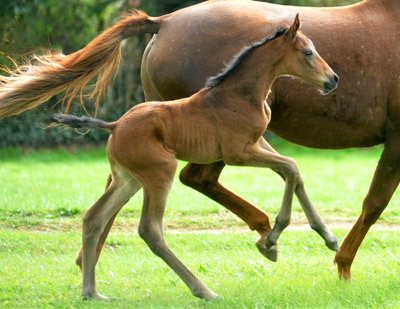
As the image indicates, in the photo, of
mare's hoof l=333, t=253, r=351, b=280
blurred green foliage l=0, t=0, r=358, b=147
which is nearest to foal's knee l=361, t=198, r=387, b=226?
mare's hoof l=333, t=253, r=351, b=280

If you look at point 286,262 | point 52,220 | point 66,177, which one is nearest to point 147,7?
point 66,177

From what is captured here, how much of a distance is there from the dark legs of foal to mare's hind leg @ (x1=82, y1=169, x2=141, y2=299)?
1852 mm

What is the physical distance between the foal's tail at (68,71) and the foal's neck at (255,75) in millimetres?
1206

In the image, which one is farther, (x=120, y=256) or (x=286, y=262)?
(x=120, y=256)

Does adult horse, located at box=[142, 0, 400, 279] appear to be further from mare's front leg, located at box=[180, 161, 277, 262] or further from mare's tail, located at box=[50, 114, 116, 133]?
mare's tail, located at box=[50, 114, 116, 133]

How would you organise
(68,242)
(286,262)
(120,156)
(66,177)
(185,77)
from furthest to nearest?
1. (66,177)
2. (68,242)
3. (286,262)
4. (185,77)
5. (120,156)

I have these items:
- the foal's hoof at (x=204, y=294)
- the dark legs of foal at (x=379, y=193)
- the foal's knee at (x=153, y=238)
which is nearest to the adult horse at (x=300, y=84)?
the dark legs of foal at (x=379, y=193)

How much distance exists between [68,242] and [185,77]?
2405 millimetres

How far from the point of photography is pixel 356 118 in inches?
224

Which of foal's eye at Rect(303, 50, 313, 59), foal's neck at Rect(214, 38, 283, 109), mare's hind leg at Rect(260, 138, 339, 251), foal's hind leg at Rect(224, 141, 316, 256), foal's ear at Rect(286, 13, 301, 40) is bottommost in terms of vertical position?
mare's hind leg at Rect(260, 138, 339, 251)

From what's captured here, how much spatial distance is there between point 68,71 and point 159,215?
1.55 m

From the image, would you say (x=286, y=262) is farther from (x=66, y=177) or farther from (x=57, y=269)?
(x=66, y=177)

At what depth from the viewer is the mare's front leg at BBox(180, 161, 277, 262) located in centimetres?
604

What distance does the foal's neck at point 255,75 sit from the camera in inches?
197
